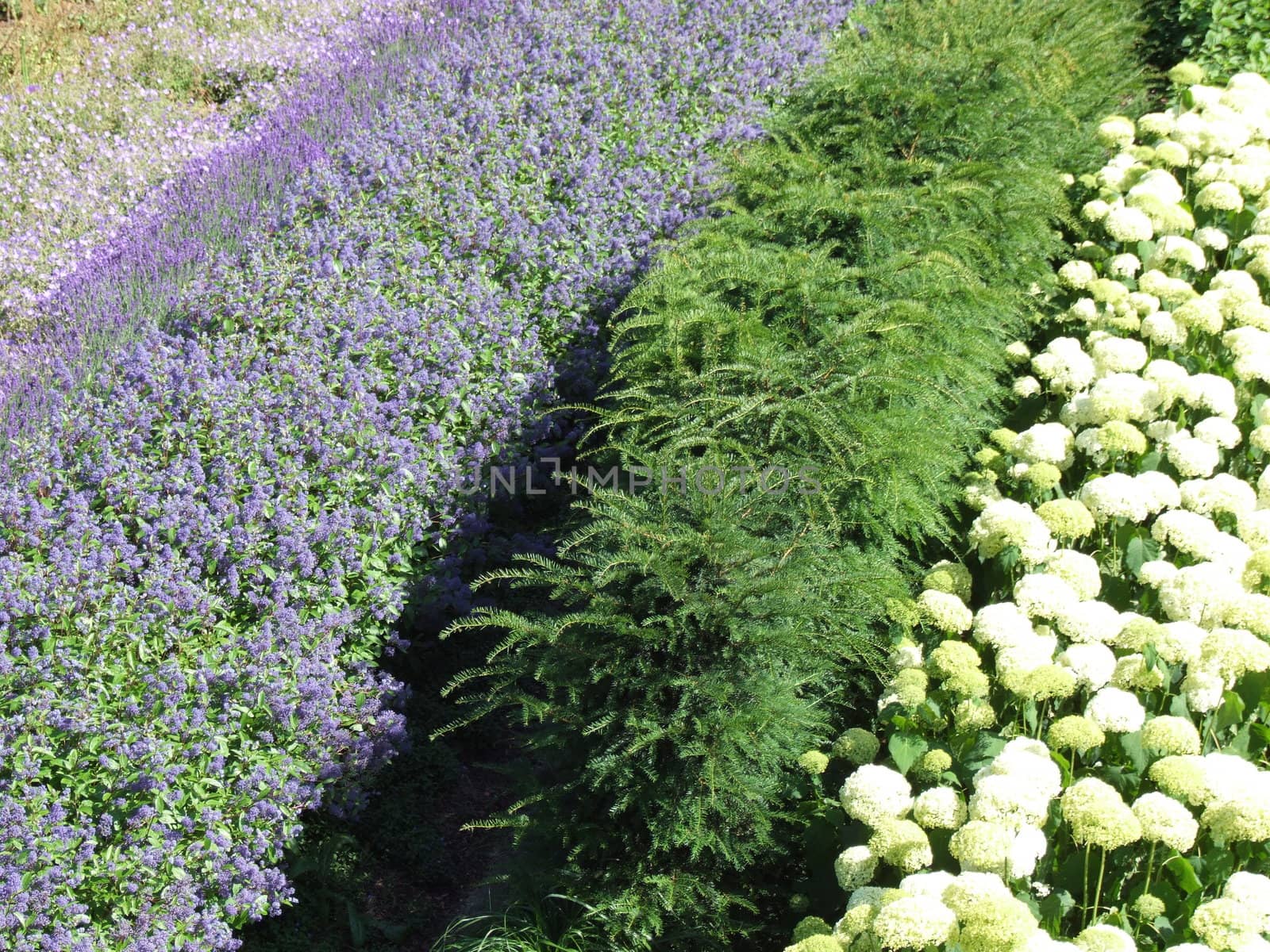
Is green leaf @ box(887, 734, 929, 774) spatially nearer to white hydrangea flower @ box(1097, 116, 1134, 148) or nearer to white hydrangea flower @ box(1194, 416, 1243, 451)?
white hydrangea flower @ box(1194, 416, 1243, 451)

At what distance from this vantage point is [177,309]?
4.22 meters

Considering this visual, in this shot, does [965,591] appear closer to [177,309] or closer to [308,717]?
[308,717]

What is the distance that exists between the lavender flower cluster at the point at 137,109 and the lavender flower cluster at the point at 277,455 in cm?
55

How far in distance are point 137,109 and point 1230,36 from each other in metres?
6.22

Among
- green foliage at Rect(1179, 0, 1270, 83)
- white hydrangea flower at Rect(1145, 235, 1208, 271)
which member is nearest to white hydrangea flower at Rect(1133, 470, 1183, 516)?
white hydrangea flower at Rect(1145, 235, 1208, 271)

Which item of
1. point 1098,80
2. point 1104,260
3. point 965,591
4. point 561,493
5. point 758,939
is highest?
point 1098,80

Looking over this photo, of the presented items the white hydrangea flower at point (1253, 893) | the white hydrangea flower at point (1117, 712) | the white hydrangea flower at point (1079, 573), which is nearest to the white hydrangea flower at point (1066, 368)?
the white hydrangea flower at point (1079, 573)

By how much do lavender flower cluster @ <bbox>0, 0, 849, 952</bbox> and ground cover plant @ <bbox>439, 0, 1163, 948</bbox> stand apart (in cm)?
45

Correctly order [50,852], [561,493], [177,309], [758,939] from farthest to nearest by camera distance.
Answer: [561,493] < [177,309] < [758,939] < [50,852]

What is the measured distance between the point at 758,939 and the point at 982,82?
3.55m

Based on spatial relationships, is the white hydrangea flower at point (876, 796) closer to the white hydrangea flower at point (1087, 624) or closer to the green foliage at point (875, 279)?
the white hydrangea flower at point (1087, 624)

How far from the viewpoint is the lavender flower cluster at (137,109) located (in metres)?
5.29

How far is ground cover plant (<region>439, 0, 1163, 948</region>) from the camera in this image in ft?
9.34

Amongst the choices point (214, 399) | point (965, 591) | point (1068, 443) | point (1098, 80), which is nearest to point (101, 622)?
point (214, 399)
